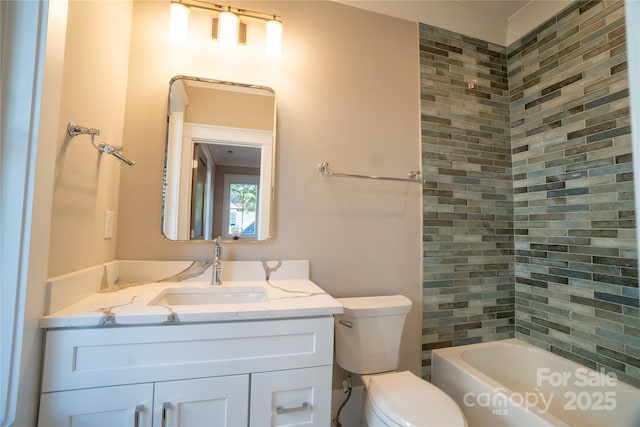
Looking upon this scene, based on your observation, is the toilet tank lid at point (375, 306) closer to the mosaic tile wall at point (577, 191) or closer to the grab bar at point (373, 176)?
the grab bar at point (373, 176)

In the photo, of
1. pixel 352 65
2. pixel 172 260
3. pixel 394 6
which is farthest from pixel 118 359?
pixel 394 6

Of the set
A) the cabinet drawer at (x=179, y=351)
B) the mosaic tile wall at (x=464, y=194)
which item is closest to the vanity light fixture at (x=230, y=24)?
the mosaic tile wall at (x=464, y=194)

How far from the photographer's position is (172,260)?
1.36m

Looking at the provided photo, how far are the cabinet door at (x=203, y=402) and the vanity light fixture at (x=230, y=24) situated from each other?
4.90ft

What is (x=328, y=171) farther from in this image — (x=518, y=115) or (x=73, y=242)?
(x=518, y=115)

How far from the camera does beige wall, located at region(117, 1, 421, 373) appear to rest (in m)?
1.37

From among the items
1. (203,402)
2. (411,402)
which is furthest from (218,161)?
(411,402)

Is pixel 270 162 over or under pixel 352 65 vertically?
under

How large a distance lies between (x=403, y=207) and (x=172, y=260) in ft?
4.26

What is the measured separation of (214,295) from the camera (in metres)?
1.25

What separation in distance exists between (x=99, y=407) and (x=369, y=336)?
1.03 metres

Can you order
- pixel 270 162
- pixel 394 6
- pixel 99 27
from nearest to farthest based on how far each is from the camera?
pixel 99 27 → pixel 270 162 → pixel 394 6

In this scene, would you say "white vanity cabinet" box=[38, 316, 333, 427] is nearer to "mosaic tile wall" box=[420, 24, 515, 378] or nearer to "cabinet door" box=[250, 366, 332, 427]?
"cabinet door" box=[250, 366, 332, 427]

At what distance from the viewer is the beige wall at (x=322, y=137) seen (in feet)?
4.48
